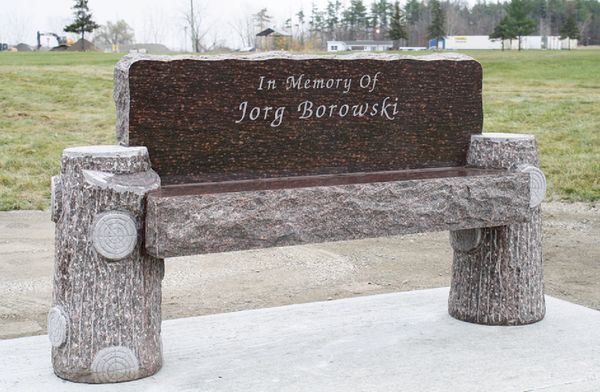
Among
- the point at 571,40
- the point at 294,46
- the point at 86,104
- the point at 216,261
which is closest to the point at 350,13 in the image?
the point at 571,40

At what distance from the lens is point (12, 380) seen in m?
4.48

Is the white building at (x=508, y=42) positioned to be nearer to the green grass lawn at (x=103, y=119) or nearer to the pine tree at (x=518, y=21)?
the pine tree at (x=518, y=21)

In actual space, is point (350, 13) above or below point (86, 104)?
above

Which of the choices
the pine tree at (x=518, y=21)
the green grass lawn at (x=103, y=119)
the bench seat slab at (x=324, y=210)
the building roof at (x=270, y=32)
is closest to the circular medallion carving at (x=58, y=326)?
the bench seat slab at (x=324, y=210)

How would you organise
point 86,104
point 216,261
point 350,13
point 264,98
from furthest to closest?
1. point 350,13
2. point 86,104
3. point 216,261
4. point 264,98

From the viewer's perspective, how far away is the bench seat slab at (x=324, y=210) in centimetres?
420

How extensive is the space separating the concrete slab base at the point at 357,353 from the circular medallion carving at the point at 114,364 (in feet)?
0.19

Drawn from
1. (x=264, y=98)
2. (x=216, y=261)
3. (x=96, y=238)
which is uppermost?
(x=264, y=98)

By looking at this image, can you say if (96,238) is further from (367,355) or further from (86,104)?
(86,104)

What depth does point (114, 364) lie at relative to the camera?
14.4 ft

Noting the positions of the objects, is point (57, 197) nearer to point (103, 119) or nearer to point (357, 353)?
point (357, 353)

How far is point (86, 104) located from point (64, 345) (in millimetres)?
16094

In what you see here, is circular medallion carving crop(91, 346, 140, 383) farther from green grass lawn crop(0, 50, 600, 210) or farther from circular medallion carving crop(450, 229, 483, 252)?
green grass lawn crop(0, 50, 600, 210)

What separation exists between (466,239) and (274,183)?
147 cm
